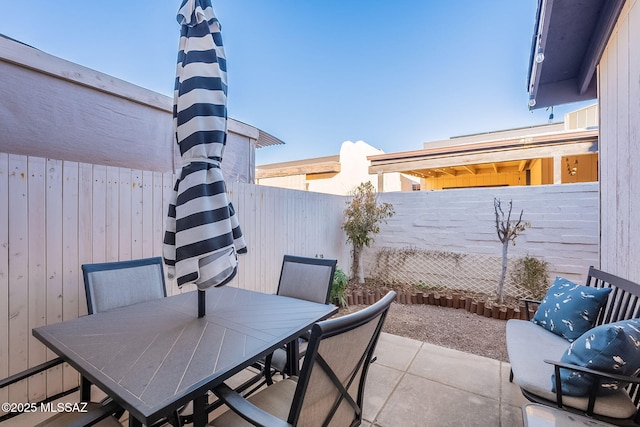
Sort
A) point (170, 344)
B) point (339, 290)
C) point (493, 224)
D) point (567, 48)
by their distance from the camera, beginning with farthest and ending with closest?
point (493, 224), point (339, 290), point (567, 48), point (170, 344)

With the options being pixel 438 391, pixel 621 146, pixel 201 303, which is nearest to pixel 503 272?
pixel 621 146

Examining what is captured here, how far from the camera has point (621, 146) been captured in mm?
2275

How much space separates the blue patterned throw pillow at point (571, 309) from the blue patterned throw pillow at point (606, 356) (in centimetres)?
74

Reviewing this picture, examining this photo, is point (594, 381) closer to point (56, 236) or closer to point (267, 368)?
point (267, 368)

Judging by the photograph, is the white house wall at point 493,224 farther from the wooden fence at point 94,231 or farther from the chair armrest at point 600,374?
the chair armrest at point 600,374

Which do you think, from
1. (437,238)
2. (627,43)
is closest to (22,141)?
(627,43)

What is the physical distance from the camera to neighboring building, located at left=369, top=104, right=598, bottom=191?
535cm

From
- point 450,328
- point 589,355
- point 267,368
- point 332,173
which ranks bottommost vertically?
point 450,328

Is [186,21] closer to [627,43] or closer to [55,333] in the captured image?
[55,333]

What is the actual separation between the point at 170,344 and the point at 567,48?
442cm

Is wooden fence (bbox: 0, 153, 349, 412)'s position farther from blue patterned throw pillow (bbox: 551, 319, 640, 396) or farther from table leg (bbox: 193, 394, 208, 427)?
blue patterned throw pillow (bbox: 551, 319, 640, 396)

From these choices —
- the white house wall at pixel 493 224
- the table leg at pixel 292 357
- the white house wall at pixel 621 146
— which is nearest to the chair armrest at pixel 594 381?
the white house wall at pixel 621 146

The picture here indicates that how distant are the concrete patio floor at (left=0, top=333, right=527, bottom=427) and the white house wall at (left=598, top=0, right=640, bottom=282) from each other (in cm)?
131

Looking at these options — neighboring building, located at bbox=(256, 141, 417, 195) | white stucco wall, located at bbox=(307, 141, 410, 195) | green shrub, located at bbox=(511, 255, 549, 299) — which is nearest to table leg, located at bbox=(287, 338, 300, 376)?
green shrub, located at bbox=(511, 255, 549, 299)
